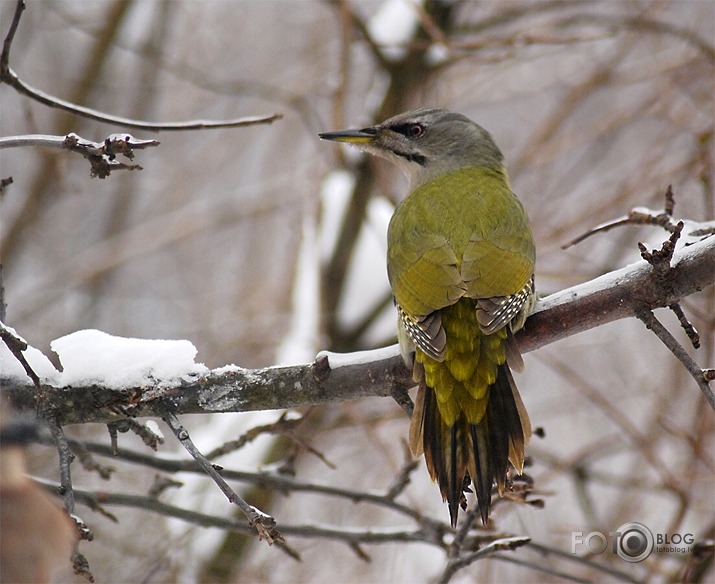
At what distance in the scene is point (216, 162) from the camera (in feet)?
33.2

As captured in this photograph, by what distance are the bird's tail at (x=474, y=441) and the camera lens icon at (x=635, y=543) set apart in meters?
1.54

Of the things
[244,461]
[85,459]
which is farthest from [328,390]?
[244,461]

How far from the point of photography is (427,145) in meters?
4.67

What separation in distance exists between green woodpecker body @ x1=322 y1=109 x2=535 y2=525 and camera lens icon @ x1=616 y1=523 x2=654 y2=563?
155cm

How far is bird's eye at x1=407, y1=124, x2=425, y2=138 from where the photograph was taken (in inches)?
184

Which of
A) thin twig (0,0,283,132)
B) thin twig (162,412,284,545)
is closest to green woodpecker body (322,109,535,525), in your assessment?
thin twig (162,412,284,545)

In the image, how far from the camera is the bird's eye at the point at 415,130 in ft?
15.3

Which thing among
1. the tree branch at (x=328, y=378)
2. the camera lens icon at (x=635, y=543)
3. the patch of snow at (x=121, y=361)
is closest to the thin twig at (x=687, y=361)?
the tree branch at (x=328, y=378)

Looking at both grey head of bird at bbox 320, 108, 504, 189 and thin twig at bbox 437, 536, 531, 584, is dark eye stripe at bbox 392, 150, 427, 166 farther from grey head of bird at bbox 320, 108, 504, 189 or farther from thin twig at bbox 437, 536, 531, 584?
thin twig at bbox 437, 536, 531, 584

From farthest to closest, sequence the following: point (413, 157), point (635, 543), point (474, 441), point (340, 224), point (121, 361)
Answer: point (340, 224)
point (413, 157)
point (635, 543)
point (474, 441)
point (121, 361)

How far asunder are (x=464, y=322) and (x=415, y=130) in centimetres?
190

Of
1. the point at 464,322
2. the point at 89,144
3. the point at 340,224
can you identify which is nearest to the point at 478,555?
the point at 464,322

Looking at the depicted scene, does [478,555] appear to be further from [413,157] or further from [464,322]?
[413,157]

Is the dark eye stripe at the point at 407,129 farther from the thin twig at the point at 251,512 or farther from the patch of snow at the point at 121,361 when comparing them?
the thin twig at the point at 251,512
